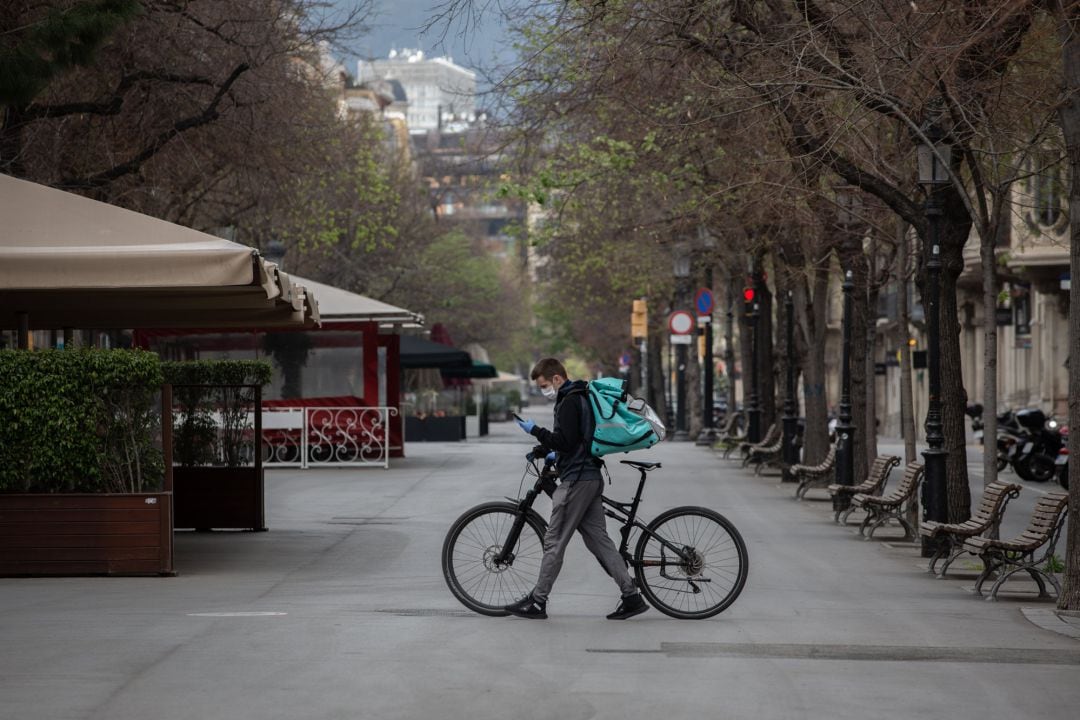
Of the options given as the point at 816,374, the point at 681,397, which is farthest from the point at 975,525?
the point at 681,397

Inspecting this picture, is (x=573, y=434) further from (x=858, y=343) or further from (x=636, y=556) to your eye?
(x=858, y=343)

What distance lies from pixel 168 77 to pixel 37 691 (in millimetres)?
16528

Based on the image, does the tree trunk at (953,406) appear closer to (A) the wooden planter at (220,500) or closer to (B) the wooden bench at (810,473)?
(A) the wooden planter at (220,500)

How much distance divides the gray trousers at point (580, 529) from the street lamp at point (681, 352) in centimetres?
2837

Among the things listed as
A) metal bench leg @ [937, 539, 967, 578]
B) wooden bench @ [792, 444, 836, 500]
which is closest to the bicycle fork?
metal bench leg @ [937, 539, 967, 578]

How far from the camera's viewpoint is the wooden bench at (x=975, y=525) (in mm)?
14516

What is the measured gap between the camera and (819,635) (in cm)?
1076

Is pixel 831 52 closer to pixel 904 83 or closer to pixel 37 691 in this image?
pixel 904 83

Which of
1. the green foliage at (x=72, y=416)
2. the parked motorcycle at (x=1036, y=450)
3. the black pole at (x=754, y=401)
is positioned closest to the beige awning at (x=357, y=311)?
the black pole at (x=754, y=401)

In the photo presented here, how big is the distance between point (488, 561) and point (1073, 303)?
4455 mm

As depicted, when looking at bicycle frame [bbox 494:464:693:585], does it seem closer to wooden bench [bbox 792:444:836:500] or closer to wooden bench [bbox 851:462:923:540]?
wooden bench [bbox 851:462:923:540]

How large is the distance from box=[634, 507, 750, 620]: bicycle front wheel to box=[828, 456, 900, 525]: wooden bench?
8685mm

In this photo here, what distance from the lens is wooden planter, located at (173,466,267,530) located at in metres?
18.4

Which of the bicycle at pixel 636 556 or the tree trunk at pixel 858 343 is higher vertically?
the tree trunk at pixel 858 343
